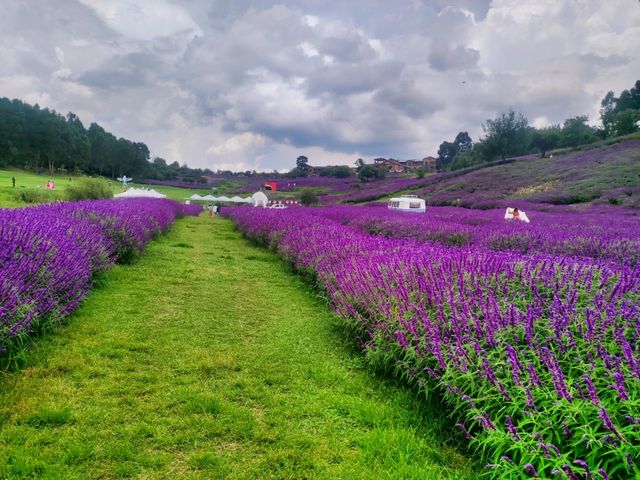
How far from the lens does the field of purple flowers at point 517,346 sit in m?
2.05

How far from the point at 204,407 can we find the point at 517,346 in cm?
254

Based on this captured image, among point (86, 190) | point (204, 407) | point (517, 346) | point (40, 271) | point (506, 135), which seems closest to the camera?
point (517, 346)

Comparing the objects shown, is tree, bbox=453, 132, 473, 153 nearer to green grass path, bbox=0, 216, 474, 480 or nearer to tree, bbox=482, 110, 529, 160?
tree, bbox=482, 110, 529, 160

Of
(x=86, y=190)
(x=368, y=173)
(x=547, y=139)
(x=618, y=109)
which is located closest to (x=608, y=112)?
(x=618, y=109)

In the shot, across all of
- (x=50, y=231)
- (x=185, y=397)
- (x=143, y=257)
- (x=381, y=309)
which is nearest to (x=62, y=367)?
(x=185, y=397)

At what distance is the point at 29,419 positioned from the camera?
292 cm

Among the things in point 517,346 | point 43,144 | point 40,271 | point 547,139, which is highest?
point 547,139

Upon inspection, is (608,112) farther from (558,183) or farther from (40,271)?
(40,271)

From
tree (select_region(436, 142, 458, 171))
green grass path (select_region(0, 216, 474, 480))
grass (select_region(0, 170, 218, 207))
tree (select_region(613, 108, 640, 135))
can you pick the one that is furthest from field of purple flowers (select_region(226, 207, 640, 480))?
tree (select_region(436, 142, 458, 171))

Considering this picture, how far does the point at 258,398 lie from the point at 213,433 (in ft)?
2.01

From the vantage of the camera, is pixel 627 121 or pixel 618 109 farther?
pixel 618 109

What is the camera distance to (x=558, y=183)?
105 ft

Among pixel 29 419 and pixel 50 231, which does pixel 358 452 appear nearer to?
pixel 29 419

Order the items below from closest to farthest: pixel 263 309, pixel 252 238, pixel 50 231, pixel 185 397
Answer: 1. pixel 185 397
2. pixel 50 231
3. pixel 263 309
4. pixel 252 238
